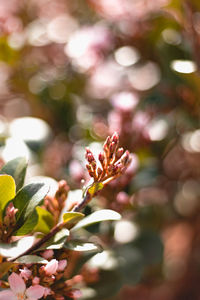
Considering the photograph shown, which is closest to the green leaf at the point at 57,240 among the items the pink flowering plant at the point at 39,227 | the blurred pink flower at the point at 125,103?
the pink flowering plant at the point at 39,227

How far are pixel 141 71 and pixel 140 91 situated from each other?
0.10 metres

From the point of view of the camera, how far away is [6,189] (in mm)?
680

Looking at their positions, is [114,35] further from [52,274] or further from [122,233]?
[52,274]

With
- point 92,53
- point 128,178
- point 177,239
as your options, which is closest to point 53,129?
point 92,53

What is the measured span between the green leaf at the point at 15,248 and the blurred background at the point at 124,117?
23cm

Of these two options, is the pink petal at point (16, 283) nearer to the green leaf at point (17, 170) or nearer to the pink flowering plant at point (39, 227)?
the pink flowering plant at point (39, 227)

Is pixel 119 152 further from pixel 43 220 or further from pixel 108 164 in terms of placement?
pixel 43 220

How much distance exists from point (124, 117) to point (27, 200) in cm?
54

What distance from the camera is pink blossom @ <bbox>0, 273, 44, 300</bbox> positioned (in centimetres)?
68

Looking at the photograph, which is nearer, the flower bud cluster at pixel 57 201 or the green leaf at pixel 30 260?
the green leaf at pixel 30 260

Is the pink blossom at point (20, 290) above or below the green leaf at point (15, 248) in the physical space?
below

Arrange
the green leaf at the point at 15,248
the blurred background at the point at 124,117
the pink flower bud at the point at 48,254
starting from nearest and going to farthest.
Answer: the green leaf at the point at 15,248, the pink flower bud at the point at 48,254, the blurred background at the point at 124,117

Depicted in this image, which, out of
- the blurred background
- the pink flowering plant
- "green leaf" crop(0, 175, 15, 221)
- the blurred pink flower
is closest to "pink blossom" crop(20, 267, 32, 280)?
the pink flowering plant

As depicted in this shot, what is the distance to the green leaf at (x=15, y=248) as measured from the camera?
0.62 meters
